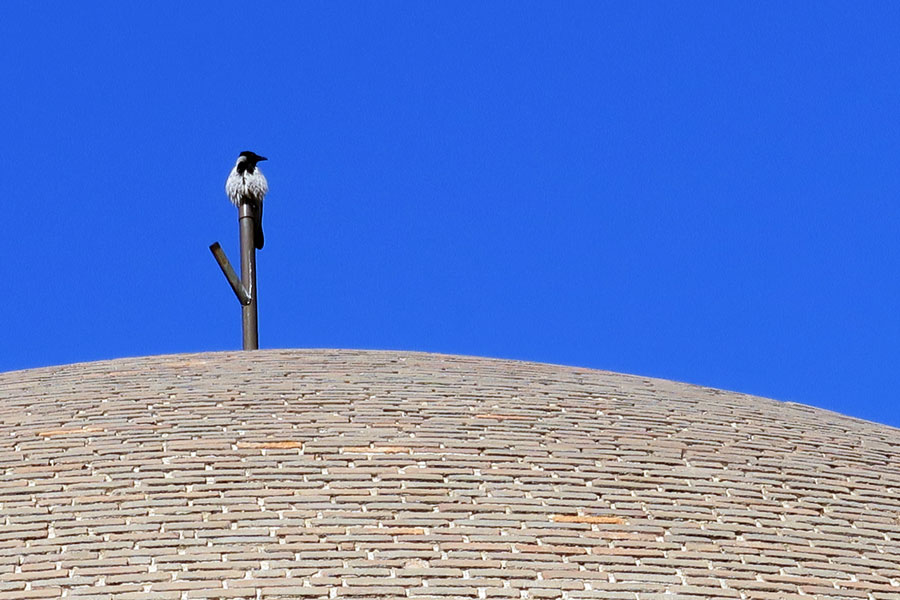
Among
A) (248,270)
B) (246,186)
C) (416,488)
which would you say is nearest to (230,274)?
A: (248,270)

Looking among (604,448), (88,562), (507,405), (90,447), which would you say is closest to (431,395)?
(507,405)

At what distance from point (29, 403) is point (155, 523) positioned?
7.98 feet

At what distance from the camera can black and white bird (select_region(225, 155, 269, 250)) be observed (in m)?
13.3

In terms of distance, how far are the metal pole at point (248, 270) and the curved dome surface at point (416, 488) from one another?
145 centimetres

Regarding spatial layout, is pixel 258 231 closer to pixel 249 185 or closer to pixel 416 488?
pixel 249 185

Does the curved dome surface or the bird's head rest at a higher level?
the bird's head

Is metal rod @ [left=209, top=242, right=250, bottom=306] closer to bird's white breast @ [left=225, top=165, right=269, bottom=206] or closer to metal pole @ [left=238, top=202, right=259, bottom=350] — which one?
metal pole @ [left=238, top=202, right=259, bottom=350]

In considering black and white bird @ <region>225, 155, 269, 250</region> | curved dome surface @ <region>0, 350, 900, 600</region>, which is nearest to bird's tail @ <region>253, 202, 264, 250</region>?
black and white bird @ <region>225, 155, 269, 250</region>

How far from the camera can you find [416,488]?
30.7ft

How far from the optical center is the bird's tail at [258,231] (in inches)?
527

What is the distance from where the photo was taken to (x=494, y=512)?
9.20 meters

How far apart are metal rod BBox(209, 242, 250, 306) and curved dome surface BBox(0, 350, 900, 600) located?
1502mm

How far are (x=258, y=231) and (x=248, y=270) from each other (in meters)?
0.34

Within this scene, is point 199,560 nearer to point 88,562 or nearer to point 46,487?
point 88,562
